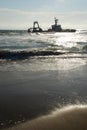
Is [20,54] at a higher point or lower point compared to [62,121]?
lower

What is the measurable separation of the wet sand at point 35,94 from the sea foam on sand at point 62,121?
0.17ft

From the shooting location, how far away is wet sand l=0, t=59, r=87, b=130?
Result: 746 centimetres

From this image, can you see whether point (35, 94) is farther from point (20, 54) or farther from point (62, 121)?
point (20, 54)

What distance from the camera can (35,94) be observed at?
371 inches

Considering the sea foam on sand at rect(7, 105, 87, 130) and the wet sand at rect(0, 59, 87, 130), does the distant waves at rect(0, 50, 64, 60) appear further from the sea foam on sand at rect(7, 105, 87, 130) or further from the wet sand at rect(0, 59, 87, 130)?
the sea foam on sand at rect(7, 105, 87, 130)

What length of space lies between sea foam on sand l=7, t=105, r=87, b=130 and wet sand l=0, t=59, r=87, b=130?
51 mm

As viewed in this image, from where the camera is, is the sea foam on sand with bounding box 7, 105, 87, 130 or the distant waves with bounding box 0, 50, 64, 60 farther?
the distant waves with bounding box 0, 50, 64, 60

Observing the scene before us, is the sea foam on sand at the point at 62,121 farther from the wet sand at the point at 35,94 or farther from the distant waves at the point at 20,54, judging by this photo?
the distant waves at the point at 20,54

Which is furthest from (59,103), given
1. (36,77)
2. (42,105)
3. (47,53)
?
(47,53)

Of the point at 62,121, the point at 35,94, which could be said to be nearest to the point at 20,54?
the point at 35,94

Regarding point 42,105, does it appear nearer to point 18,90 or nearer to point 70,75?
point 18,90

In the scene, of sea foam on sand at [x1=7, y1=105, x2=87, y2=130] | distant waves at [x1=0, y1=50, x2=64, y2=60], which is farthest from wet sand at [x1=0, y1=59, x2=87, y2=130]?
distant waves at [x1=0, y1=50, x2=64, y2=60]

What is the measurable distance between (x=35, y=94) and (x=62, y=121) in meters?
2.57

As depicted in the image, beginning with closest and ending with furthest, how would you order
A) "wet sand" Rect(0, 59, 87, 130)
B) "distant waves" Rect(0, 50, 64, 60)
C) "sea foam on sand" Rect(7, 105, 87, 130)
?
"sea foam on sand" Rect(7, 105, 87, 130) < "wet sand" Rect(0, 59, 87, 130) < "distant waves" Rect(0, 50, 64, 60)
